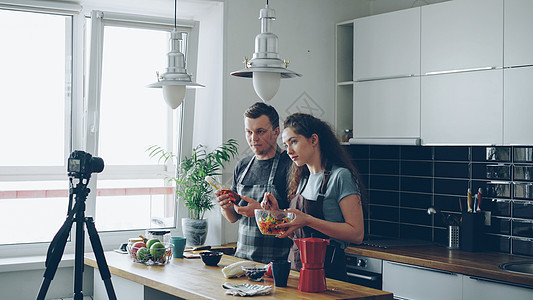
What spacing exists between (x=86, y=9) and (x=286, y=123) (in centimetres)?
184

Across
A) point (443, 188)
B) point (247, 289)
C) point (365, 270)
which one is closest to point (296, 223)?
point (247, 289)

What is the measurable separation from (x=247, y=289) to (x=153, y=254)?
764 millimetres

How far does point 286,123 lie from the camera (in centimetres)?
292

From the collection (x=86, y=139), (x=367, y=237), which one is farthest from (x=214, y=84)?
(x=367, y=237)

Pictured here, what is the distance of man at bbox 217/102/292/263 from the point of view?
318cm

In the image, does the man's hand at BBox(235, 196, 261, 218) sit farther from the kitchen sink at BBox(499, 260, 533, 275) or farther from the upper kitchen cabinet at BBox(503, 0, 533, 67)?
the upper kitchen cabinet at BBox(503, 0, 533, 67)

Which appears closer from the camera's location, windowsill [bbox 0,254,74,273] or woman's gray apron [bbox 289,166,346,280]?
woman's gray apron [bbox 289,166,346,280]

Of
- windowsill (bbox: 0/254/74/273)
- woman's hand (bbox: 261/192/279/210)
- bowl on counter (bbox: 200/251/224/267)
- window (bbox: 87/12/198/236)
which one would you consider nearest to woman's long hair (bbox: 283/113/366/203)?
woman's hand (bbox: 261/192/279/210)

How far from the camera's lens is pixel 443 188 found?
13.7 feet

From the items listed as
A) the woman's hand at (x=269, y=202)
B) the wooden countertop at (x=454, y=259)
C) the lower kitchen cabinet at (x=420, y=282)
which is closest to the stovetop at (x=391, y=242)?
the wooden countertop at (x=454, y=259)

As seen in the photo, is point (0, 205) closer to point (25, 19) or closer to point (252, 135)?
point (25, 19)

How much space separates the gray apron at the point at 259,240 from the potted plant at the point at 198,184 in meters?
0.68

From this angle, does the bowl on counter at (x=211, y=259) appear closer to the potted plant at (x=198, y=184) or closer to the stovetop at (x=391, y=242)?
the potted plant at (x=198, y=184)

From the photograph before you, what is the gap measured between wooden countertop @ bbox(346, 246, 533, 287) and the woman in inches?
33.2
